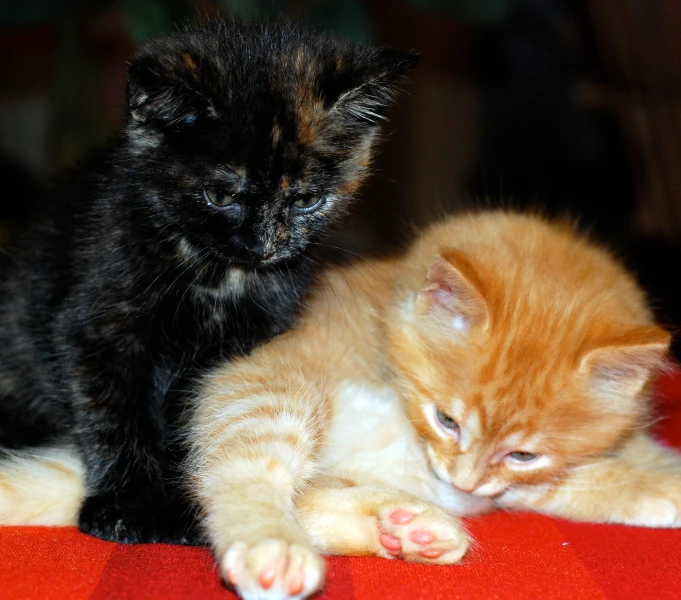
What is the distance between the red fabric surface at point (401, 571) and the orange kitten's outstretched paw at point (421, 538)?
0.03 meters

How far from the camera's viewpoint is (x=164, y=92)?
1.34 m

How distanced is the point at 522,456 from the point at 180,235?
82 centimetres

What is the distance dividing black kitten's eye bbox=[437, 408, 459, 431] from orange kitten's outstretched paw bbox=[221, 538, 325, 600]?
536mm

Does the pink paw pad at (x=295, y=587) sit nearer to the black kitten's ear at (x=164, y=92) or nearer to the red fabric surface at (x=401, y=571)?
the red fabric surface at (x=401, y=571)

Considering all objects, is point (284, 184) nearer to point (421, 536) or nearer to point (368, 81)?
point (368, 81)

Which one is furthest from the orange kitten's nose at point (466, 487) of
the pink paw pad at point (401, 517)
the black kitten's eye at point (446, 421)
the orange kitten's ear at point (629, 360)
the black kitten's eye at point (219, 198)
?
the black kitten's eye at point (219, 198)

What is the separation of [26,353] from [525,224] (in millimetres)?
1201

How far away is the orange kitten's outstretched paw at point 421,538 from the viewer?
52.2 inches

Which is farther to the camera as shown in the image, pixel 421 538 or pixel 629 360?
pixel 629 360

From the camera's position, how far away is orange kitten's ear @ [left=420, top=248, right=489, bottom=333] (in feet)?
4.79

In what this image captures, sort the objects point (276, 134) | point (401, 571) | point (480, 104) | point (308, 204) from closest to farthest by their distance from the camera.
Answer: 1. point (401, 571)
2. point (276, 134)
3. point (308, 204)
4. point (480, 104)

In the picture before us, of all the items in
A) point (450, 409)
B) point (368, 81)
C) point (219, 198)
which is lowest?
point (450, 409)

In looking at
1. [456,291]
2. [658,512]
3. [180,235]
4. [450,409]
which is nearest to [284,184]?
[180,235]

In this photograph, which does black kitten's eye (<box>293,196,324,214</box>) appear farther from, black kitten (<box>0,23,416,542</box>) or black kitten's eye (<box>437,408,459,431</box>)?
black kitten's eye (<box>437,408,459,431</box>)
